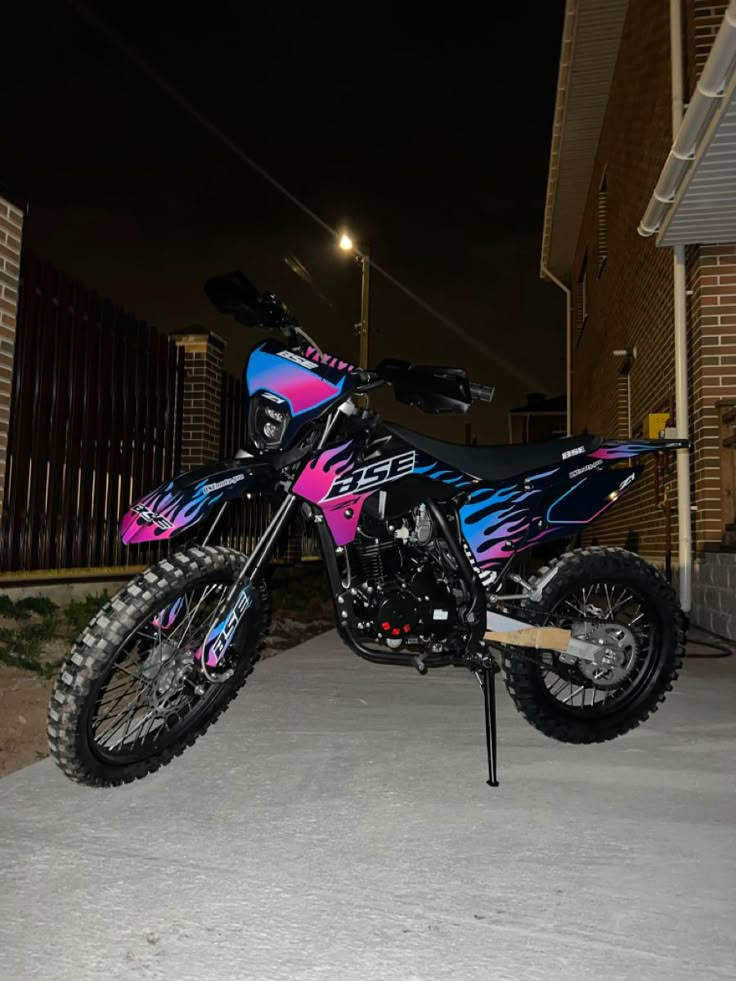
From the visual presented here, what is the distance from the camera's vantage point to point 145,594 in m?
2.39

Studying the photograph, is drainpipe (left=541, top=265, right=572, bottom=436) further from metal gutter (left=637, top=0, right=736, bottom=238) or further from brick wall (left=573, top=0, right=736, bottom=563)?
metal gutter (left=637, top=0, right=736, bottom=238)

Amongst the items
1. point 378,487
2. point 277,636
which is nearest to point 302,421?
point 378,487

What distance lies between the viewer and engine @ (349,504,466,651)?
269 cm

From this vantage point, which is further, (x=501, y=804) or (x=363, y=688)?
(x=363, y=688)

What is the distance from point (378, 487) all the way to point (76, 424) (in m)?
4.74

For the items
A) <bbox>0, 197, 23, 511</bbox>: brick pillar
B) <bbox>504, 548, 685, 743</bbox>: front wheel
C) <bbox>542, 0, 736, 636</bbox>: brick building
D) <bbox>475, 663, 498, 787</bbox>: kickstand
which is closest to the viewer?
<bbox>475, 663, 498, 787</bbox>: kickstand

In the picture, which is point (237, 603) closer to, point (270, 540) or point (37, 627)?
point (270, 540)

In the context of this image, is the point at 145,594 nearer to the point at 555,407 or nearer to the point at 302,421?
the point at 302,421

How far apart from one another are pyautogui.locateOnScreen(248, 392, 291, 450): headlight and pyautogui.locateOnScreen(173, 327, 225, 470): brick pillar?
6046 millimetres

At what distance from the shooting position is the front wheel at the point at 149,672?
2297 mm

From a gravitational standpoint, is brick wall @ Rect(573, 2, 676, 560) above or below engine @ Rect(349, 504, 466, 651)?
above

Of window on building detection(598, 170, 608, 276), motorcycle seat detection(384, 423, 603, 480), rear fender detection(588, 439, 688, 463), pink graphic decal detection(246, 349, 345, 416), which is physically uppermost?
window on building detection(598, 170, 608, 276)

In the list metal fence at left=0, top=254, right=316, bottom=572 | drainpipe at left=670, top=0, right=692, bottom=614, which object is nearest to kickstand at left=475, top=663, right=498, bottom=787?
metal fence at left=0, top=254, right=316, bottom=572

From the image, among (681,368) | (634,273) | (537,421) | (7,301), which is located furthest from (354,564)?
(537,421)
